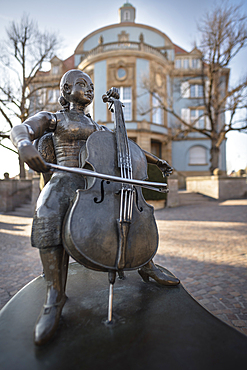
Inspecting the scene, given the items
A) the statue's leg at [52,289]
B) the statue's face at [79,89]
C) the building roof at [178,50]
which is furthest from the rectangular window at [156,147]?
the statue's leg at [52,289]

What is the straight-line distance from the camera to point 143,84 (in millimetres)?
18516

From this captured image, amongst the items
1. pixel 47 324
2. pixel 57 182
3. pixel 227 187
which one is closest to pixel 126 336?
pixel 47 324

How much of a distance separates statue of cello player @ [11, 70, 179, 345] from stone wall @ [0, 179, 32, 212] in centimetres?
1025

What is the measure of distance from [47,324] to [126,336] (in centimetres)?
45

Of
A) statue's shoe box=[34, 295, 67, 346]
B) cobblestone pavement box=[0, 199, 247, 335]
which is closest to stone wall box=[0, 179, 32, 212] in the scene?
cobblestone pavement box=[0, 199, 247, 335]

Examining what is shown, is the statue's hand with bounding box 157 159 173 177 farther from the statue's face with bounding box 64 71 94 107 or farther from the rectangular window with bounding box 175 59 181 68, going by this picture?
the rectangular window with bounding box 175 59 181 68

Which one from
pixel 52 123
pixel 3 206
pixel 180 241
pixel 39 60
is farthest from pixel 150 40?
pixel 52 123

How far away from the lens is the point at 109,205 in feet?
4.72

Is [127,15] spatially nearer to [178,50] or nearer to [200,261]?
[178,50]

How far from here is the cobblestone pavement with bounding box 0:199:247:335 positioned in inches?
97.3

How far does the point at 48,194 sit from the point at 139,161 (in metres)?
0.69

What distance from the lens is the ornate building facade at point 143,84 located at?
1911cm

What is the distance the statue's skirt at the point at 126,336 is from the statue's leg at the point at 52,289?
8 cm

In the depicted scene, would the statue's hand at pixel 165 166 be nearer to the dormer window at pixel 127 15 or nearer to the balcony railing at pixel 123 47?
the balcony railing at pixel 123 47
